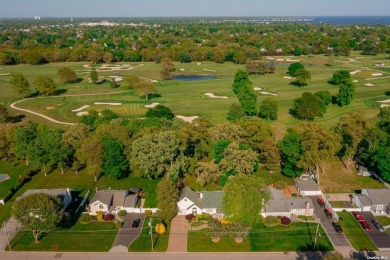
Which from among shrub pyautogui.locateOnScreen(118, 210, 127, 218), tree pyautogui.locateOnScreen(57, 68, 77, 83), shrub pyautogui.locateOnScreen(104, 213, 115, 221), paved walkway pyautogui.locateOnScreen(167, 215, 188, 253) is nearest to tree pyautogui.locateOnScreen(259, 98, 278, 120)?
paved walkway pyautogui.locateOnScreen(167, 215, 188, 253)

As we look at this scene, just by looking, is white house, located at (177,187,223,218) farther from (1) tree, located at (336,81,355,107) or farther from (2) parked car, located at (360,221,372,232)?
(1) tree, located at (336,81,355,107)

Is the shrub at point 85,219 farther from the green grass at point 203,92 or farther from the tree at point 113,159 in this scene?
the green grass at point 203,92

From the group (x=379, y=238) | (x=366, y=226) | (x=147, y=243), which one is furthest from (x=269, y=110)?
(x=147, y=243)

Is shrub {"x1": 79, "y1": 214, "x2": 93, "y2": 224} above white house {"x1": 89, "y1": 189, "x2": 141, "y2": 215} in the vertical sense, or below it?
below

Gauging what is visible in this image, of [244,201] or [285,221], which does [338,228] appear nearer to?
[285,221]

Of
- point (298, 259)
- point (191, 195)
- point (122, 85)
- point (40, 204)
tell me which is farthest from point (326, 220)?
point (122, 85)

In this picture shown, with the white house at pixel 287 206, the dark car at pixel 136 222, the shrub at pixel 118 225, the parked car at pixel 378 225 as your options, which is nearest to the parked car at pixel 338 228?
the white house at pixel 287 206
